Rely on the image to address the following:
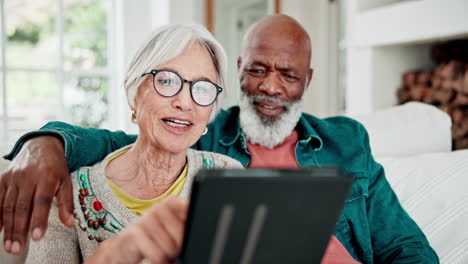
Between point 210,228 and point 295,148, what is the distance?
3.94 feet

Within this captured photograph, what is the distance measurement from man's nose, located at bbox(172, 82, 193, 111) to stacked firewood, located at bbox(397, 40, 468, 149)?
169 cm

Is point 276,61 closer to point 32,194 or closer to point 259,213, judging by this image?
point 32,194

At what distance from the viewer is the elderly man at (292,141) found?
1.38m

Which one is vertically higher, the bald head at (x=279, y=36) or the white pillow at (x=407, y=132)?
the bald head at (x=279, y=36)

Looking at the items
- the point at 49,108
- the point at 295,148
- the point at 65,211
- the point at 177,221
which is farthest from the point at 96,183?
the point at 49,108

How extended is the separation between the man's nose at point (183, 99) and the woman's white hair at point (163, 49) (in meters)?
0.08

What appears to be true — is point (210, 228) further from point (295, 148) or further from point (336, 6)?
point (336, 6)

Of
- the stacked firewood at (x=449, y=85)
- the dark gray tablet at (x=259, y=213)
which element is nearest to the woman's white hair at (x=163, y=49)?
the dark gray tablet at (x=259, y=213)

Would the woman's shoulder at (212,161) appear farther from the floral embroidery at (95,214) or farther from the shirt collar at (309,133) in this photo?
the shirt collar at (309,133)

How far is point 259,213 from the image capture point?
47 cm

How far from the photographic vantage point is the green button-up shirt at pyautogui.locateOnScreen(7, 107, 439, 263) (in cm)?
140

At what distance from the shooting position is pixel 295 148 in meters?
1.64

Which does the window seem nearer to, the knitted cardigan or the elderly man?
the elderly man

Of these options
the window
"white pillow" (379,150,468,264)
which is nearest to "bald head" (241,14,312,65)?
"white pillow" (379,150,468,264)
